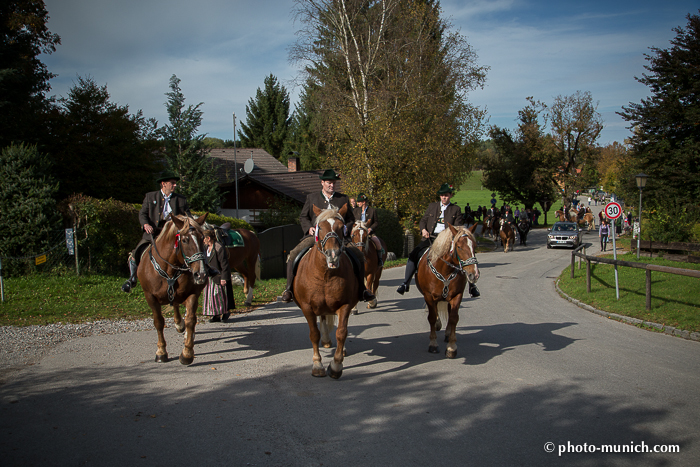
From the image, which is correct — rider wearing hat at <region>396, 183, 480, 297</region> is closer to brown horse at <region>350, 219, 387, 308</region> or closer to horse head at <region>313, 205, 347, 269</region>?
brown horse at <region>350, 219, 387, 308</region>

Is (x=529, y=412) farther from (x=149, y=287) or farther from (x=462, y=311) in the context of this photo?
(x=462, y=311)

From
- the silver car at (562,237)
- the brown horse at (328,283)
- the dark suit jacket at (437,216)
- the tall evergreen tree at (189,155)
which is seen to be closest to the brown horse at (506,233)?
the silver car at (562,237)

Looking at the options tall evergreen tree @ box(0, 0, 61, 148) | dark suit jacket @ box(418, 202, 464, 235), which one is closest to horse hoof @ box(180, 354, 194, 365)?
dark suit jacket @ box(418, 202, 464, 235)

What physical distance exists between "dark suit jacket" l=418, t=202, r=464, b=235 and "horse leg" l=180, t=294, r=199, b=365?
4.13 m

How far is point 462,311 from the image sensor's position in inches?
422

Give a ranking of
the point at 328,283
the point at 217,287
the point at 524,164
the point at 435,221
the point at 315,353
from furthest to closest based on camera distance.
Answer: the point at 524,164
the point at 217,287
the point at 435,221
the point at 315,353
the point at 328,283

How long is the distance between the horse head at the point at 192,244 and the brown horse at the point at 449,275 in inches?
136

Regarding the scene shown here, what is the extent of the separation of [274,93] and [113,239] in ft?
161

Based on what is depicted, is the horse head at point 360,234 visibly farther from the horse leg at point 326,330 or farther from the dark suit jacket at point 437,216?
the horse leg at point 326,330

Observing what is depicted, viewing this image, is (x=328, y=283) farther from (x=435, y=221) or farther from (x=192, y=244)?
(x=435, y=221)

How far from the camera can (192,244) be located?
19.6ft

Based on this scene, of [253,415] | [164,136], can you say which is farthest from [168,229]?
[164,136]

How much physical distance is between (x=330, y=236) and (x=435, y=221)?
3.15 metres

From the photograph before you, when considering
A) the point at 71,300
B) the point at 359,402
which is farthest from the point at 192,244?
the point at 71,300
